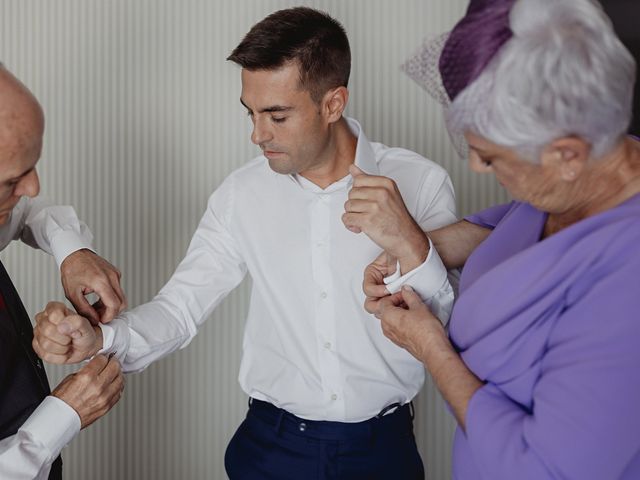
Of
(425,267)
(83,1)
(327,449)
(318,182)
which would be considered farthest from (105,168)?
(425,267)

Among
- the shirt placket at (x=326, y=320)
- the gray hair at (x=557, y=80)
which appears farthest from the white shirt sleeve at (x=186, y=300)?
the gray hair at (x=557, y=80)

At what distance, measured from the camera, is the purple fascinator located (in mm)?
1059

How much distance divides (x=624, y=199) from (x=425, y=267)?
45 centimetres

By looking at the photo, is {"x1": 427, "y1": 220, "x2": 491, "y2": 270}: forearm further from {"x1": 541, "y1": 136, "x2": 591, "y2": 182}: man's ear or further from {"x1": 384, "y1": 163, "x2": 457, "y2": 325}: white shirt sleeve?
{"x1": 541, "y1": 136, "x2": 591, "y2": 182}: man's ear

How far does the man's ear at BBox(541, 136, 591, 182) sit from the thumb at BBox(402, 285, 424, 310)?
0.41 m

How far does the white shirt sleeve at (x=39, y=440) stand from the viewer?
139 centimetres

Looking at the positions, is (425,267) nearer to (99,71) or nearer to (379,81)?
(379,81)

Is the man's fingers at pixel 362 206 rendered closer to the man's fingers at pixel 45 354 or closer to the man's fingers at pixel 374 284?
the man's fingers at pixel 374 284

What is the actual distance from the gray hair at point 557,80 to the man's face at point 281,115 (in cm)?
83

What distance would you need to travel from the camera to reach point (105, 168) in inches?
107

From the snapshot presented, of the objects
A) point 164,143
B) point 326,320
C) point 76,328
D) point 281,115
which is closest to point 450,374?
point 326,320

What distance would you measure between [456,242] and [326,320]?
16.1 inches

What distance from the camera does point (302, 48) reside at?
1866 millimetres

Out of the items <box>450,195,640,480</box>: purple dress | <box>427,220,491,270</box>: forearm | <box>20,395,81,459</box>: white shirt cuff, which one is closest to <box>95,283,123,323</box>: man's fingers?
<box>20,395,81,459</box>: white shirt cuff
